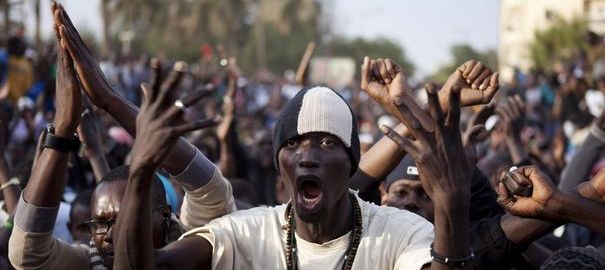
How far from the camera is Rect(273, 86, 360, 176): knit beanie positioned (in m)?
3.95

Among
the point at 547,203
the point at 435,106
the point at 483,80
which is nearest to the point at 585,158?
the point at 483,80

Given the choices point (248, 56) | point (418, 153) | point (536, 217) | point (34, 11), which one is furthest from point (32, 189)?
point (248, 56)

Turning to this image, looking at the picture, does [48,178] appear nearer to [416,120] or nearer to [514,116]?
[416,120]

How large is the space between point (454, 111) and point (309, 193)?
78 centimetres

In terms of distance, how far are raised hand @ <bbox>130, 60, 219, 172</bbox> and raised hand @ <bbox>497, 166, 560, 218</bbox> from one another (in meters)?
1.17

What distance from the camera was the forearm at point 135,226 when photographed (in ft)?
11.1

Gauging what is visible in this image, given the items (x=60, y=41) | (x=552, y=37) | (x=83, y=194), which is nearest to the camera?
(x=60, y=41)

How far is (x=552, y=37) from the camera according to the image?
38062mm

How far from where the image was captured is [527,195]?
12.6 feet

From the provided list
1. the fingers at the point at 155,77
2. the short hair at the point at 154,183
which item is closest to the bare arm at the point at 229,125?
the short hair at the point at 154,183

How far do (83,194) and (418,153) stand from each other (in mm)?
3039

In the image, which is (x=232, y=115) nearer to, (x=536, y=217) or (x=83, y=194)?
(x=83, y=194)

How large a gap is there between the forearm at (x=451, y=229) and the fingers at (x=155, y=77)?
0.88m

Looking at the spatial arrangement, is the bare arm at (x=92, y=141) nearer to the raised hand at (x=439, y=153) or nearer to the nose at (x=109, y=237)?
the nose at (x=109, y=237)
